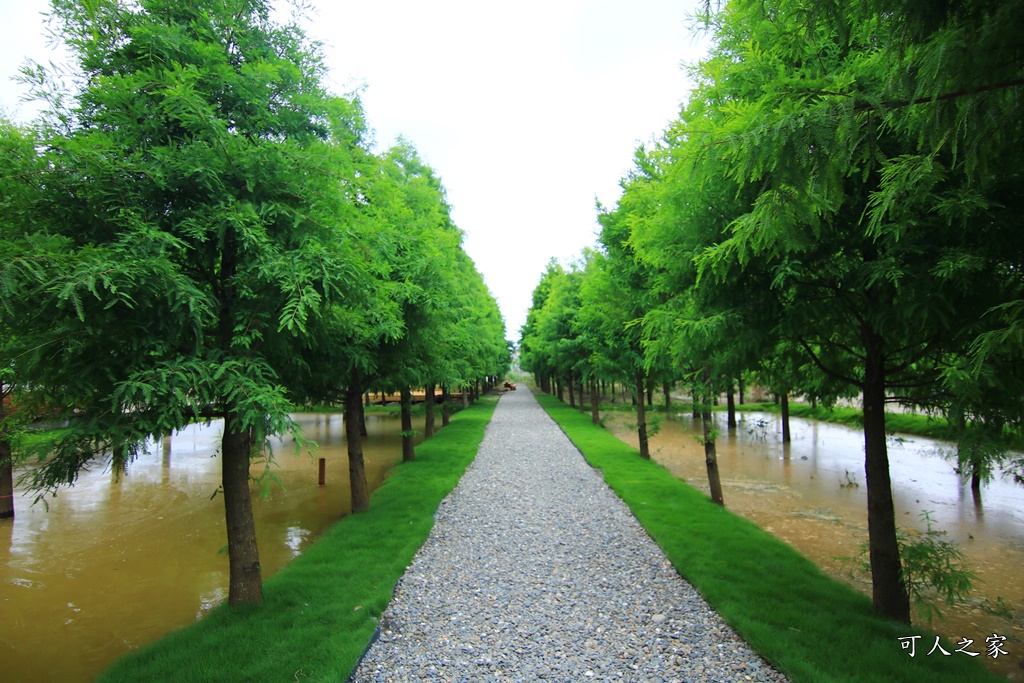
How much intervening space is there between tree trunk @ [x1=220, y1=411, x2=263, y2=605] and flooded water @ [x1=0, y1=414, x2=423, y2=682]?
0.85 meters

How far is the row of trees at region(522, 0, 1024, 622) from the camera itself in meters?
2.91

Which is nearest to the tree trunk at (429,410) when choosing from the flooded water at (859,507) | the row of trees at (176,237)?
the flooded water at (859,507)

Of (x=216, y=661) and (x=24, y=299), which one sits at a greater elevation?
(x=24, y=299)

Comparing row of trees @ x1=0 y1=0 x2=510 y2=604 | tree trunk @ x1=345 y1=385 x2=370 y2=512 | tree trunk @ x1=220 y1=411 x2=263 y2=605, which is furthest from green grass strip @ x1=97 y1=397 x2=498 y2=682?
tree trunk @ x1=345 y1=385 x2=370 y2=512

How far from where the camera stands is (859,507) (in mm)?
11500

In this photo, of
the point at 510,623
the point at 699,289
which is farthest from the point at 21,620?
the point at 699,289

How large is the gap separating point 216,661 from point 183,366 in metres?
2.72

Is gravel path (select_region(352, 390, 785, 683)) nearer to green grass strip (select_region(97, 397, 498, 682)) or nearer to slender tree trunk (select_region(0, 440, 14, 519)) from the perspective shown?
green grass strip (select_region(97, 397, 498, 682))

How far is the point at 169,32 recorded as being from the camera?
4.72 m

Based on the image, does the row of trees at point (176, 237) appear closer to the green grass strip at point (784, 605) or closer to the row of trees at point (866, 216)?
the row of trees at point (866, 216)

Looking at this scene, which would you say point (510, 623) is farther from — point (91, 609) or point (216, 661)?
point (91, 609)

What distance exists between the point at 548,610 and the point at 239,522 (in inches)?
140

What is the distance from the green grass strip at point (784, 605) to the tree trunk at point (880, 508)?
28 centimetres

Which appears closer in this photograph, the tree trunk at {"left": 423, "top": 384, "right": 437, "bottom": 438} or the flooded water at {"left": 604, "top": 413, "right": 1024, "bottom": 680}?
the flooded water at {"left": 604, "top": 413, "right": 1024, "bottom": 680}
